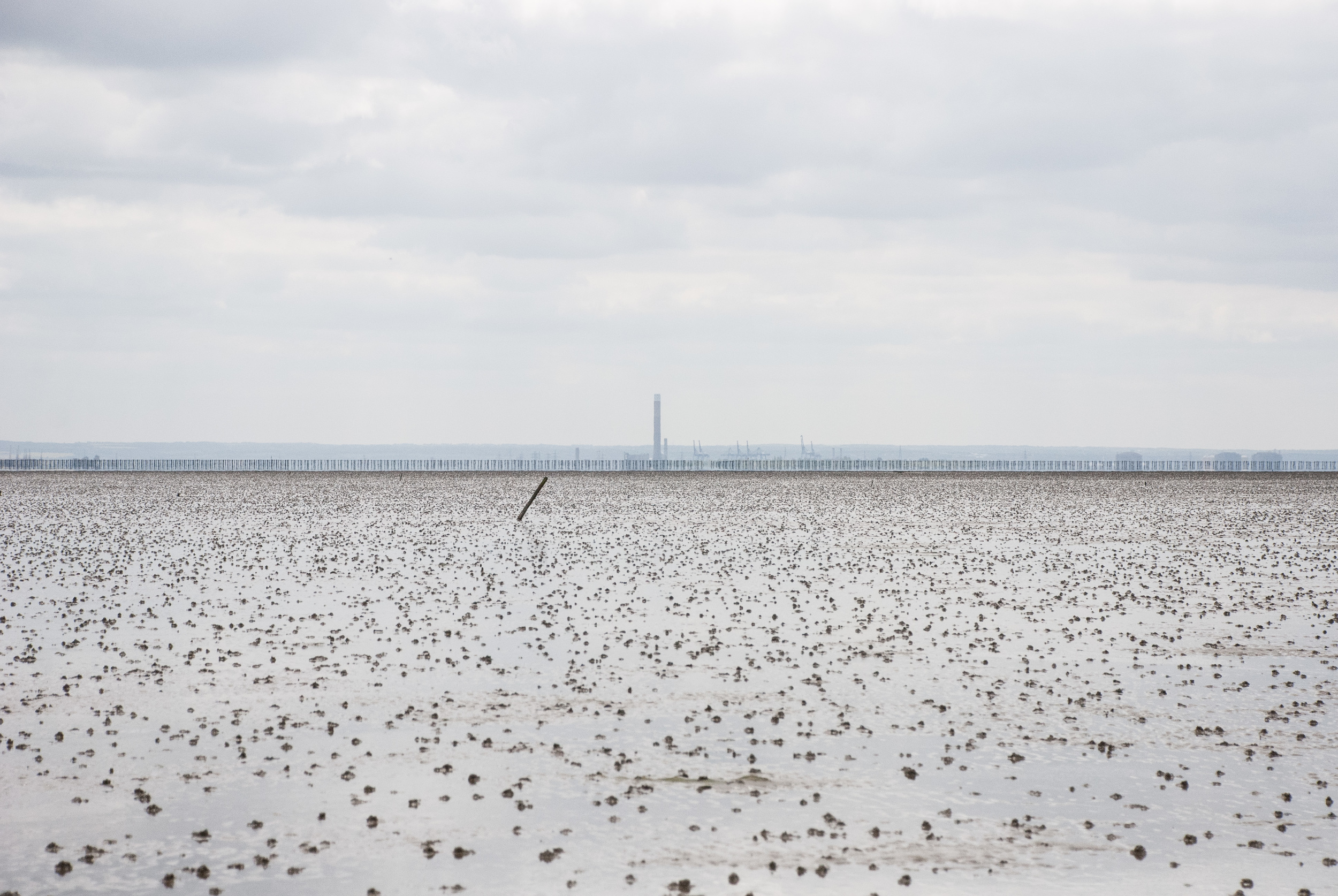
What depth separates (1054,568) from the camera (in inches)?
1368

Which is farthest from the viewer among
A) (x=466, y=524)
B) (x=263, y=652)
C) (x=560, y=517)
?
(x=560, y=517)

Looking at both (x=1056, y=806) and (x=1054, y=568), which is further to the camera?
(x=1054, y=568)

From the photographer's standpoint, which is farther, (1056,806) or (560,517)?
(560,517)

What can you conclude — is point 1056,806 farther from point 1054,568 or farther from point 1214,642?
point 1054,568

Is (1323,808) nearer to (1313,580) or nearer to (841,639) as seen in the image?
(841,639)

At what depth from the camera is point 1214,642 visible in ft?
72.0

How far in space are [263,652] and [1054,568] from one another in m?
22.9

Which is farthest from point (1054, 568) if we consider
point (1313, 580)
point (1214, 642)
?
point (1214, 642)

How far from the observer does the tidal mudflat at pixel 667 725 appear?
1093 cm

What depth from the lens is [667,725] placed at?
15.8 meters

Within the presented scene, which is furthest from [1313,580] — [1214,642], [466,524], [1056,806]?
[466,524]

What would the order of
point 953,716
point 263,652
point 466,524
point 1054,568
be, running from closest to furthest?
point 953,716 < point 263,652 < point 1054,568 < point 466,524

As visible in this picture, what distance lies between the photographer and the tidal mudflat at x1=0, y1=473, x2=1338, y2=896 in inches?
430

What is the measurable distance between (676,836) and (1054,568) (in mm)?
25776
